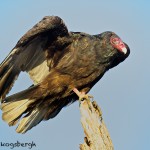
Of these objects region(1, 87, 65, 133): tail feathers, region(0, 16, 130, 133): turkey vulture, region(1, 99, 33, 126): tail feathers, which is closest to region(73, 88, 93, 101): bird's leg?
region(0, 16, 130, 133): turkey vulture

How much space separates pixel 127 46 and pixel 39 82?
156 cm

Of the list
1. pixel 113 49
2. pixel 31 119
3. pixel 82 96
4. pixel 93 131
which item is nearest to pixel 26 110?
pixel 31 119

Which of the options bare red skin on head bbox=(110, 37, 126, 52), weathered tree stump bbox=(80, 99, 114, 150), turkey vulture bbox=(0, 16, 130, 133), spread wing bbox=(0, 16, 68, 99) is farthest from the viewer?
bare red skin on head bbox=(110, 37, 126, 52)

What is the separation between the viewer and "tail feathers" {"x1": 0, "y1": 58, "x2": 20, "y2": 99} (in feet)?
22.8

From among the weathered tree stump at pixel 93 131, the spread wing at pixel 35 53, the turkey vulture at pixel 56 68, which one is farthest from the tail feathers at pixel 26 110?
the weathered tree stump at pixel 93 131

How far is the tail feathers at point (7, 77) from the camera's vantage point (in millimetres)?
6961

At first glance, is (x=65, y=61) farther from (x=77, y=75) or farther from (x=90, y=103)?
(x=90, y=103)

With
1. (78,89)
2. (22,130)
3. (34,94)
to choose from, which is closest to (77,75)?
(78,89)

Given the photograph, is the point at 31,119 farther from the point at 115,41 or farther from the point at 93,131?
the point at 93,131

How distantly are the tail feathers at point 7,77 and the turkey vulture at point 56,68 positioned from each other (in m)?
0.01

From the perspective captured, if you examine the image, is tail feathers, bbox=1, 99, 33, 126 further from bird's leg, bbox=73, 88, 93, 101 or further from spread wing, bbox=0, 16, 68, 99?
bird's leg, bbox=73, 88, 93, 101

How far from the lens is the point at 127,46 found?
7.77 m

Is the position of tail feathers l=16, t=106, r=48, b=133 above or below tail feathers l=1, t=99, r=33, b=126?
below

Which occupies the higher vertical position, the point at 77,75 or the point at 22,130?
the point at 77,75
